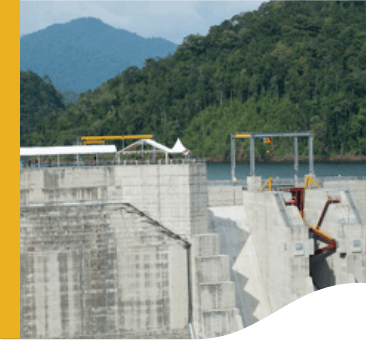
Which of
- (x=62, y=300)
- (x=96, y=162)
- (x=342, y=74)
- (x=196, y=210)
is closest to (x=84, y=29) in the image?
(x=96, y=162)

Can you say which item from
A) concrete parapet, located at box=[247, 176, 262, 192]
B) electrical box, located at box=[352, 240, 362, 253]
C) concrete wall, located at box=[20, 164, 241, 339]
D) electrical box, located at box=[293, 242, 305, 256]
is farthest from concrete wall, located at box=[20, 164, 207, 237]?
electrical box, located at box=[352, 240, 362, 253]

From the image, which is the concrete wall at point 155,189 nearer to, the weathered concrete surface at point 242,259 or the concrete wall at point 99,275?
the concrete wall at point 99,275

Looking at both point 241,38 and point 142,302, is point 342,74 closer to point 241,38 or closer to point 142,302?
point 241,38

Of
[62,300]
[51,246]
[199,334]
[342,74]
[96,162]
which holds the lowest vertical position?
[199,334]

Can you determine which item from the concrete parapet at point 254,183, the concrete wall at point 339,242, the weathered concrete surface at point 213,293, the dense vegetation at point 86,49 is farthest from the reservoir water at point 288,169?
the weathered concrete surface at point 213,293

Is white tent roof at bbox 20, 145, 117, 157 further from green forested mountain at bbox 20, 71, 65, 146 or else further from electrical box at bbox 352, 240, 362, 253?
green forested mountain at bbox 20, 71, 65, 146

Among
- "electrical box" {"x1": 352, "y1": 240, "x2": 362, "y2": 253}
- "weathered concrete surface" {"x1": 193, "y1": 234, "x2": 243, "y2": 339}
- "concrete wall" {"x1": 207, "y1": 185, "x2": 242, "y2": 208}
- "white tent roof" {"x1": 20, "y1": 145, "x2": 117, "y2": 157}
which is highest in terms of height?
"white tent roof" {"x1": 20, "y1": 145, "x2": 117, "y2": 157}
